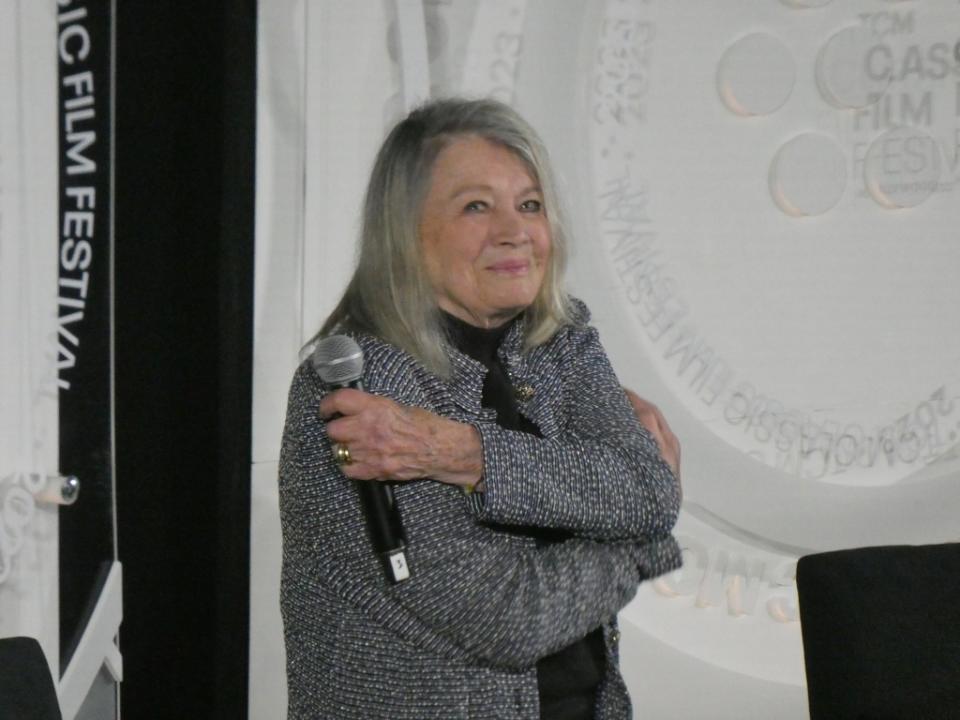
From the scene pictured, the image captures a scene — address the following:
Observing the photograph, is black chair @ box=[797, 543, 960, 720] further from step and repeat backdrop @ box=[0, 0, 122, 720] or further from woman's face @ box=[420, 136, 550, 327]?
step and repeat backdrop @ box=[0, 0, 122, 720]

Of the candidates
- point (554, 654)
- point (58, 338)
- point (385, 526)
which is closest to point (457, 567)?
point (385, 526)

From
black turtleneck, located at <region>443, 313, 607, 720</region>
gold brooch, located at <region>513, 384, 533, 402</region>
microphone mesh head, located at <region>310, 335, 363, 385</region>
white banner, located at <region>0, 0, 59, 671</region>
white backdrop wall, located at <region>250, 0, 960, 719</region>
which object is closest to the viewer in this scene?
microphone mesh head, located at <region>310, 335, 363, 385</region>

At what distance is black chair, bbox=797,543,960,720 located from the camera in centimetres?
160

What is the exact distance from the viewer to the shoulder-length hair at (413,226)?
156cm

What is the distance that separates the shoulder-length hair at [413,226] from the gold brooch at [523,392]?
0.27ft

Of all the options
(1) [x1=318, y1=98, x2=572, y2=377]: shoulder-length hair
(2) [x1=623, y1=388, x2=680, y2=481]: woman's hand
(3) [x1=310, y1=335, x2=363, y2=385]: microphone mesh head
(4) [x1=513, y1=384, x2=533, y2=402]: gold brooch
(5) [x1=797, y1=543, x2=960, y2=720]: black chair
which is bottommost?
(5) [x1=797, y1=543, x2=960, y2=720]: black chair

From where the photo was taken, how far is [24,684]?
1.30 metres

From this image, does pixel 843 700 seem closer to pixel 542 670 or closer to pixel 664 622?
pixel 542 670

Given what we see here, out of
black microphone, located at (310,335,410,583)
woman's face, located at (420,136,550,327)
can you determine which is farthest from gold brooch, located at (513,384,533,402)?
black microphone, located at (310,335,410,583)

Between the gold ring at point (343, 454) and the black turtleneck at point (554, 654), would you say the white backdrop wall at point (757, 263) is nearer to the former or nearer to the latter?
the black turtleneck at point (554, 654)

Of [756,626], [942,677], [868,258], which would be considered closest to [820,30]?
[868,258]

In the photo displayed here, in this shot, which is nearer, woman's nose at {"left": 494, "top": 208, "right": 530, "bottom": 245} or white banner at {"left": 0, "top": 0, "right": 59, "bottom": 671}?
woman's nose at {"left": 494, "top": 208, "right": 530, "bottom": 245}

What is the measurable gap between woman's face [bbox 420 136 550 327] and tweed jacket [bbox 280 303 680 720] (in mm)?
140

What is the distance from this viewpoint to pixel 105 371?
2.27m
